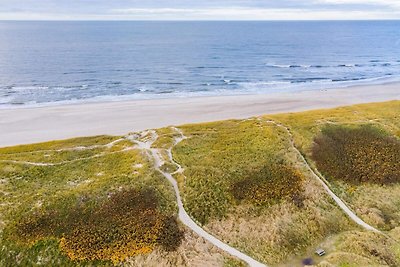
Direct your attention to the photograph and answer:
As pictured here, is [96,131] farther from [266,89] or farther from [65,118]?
[266,89]

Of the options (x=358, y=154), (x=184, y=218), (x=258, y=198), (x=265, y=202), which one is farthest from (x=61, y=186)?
(x=358, y=154)

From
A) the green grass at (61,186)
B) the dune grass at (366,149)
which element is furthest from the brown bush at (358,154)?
the green grass at (61,186)

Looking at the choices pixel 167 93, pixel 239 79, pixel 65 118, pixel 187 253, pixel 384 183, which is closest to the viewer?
pixel 187 253

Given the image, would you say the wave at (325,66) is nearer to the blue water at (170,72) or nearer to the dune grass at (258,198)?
the blue water at (170,72)

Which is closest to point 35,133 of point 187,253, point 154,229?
point 154,229

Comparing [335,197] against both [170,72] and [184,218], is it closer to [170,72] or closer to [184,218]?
Result: [184,218]

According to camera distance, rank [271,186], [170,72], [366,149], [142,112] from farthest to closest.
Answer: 1. [170,72]
2. [142,112]
3. [366,149]
4. [271,186]
